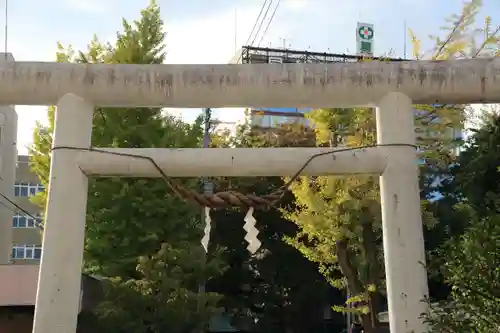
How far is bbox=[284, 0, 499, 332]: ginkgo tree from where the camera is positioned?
11172 mm

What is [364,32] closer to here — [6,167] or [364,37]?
[364,37]

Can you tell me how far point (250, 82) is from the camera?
552 centimetres

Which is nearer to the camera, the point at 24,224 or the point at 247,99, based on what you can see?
the point at 247,99

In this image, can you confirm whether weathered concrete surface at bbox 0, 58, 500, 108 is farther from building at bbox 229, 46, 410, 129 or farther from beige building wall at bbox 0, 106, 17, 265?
building at bbox 229, 46, 410, 129

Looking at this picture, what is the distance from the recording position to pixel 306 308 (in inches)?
893

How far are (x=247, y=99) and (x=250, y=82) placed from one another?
159mm

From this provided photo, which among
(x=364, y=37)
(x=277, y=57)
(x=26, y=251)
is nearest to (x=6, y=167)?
(x=26, y=251)

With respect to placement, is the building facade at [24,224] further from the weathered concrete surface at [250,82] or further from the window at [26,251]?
the weathered concrete surface at [250,82]

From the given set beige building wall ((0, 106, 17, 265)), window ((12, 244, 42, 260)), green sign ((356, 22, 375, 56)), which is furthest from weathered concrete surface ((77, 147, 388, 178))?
green sign ((356, 22, 375, 56))

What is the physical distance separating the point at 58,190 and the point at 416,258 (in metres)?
3.09

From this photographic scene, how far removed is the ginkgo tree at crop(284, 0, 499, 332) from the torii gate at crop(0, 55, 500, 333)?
5528mm

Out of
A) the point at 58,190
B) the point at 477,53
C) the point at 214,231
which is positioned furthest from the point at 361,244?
the point at 214,231

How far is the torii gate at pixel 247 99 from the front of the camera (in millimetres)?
5348

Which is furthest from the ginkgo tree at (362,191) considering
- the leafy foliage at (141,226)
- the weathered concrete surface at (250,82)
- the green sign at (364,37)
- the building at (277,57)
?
the green sign at (364,37)
